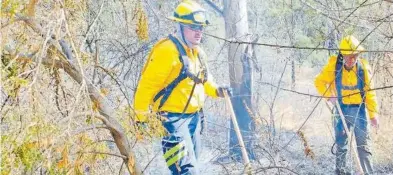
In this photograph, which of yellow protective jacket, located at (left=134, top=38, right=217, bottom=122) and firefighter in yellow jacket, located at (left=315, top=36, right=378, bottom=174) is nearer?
yellow protective jacket, located at (left=134, top=38, right=217, bottom=122)

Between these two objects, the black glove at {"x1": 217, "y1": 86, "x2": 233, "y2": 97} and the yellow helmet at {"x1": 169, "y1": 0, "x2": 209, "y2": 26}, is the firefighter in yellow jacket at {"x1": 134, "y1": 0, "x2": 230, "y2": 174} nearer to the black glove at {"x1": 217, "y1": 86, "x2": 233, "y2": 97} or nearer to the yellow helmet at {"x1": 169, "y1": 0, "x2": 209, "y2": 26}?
the yellow helmet at {"x1": 169, "y1": 0, "x2": 209, "y2": 26}

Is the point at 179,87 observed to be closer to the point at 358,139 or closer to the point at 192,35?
the point at 192,35

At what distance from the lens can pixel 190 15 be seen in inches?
201

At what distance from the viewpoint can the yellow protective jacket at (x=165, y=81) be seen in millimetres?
4809

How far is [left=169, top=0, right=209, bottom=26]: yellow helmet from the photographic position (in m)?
5.10

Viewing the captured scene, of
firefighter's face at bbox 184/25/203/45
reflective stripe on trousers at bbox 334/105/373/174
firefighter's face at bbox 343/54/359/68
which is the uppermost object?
firefighter's face at bbox 184/25/203/45

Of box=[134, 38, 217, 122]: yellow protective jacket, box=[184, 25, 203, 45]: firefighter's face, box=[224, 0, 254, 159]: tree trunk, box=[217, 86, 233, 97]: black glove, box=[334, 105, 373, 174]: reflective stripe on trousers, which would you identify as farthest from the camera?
box=[224, 0, 254, 159]: tree trunk

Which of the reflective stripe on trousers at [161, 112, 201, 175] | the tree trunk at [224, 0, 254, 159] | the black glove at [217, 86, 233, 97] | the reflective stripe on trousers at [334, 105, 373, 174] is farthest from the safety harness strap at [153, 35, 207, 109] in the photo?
the tree trunk at [224, 0, 254, 159]

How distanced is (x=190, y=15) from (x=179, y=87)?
748 mm

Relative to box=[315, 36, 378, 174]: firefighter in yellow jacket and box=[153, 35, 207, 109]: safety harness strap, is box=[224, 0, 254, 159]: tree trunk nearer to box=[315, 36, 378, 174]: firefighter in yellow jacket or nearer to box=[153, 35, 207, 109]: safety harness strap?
box=[315, 36, 378, 174]: firefighter in yellow jacket

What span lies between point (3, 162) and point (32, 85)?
34 centimetres

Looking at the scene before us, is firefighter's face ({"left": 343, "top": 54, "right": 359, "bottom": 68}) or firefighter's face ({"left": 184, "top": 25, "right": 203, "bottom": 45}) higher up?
firefighter's face ({"left": 184, "top": 25, "right": 203, "bottom": 45})

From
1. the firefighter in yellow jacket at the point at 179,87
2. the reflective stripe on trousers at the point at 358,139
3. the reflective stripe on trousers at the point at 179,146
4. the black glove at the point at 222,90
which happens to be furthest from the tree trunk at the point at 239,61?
the reflective stripe on trousers at the point at 179,146

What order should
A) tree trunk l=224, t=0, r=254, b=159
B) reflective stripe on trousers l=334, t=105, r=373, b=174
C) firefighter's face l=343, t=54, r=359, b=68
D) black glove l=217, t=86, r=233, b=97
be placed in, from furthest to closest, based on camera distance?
tree trunk l=224, t=0, r=254, b=159
reflective stripe on trousers l=334, t=105, r=373, b=174
firefighter's face l=343, t=54, r=359, b=68
black glove l=217, t=86, r=233, b=97
